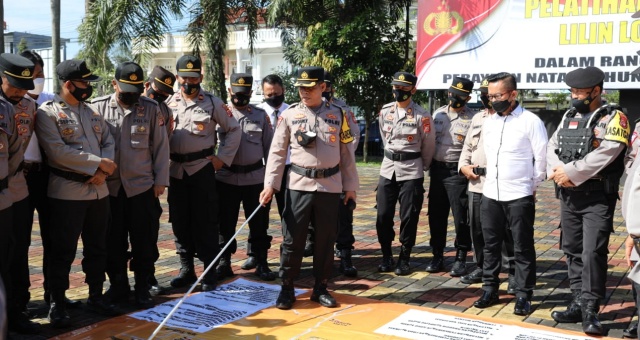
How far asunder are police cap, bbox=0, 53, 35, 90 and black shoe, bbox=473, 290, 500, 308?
3.66m

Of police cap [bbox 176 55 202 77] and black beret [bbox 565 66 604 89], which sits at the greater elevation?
police cap [bbox 176 55 202 77]

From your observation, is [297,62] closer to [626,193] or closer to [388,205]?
[388,205]

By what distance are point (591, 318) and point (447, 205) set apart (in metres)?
2.07

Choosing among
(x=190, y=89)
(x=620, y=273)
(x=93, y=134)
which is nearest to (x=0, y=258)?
(x=93, y=134)

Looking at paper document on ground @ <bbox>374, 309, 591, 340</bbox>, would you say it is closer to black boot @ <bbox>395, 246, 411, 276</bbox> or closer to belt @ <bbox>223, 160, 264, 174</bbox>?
black boot @ <bbox>395, 246, 411, 276</bbox>

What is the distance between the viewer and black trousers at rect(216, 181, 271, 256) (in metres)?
6.13

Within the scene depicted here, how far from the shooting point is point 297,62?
67.1 ft

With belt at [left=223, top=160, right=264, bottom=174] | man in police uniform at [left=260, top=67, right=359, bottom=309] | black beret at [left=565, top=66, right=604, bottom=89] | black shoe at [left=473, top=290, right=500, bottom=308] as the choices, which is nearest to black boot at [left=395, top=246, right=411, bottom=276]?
black shoe at [left=473, top=290, right=500, bottom=308]

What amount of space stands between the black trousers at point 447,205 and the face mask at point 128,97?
2923 mm

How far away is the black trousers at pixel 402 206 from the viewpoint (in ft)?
20.4

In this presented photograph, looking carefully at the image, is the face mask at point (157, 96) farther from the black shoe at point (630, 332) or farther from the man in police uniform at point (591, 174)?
the black shoe at point (630, 332)

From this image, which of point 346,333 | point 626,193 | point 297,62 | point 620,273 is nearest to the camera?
point 626,193

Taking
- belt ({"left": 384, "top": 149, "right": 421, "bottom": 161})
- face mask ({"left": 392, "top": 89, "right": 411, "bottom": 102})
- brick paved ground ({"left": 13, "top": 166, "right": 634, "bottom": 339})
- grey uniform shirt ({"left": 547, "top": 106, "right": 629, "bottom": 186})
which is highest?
face mask ({"left": 392, "top": 89, "right": 411, "bottom": 102})

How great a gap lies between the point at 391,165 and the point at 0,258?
138 inches
